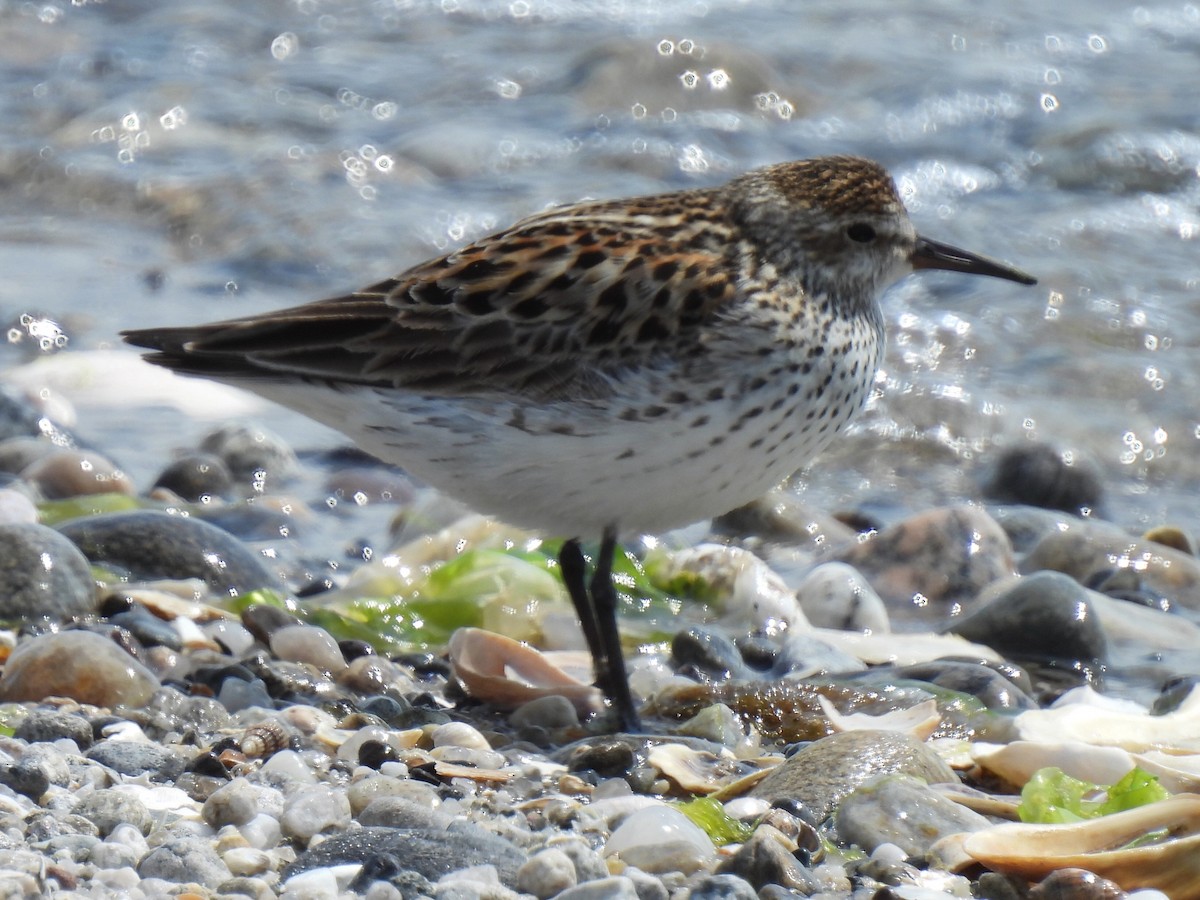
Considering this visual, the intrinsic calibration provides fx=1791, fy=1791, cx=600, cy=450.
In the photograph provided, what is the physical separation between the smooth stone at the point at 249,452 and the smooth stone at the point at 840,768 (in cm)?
416

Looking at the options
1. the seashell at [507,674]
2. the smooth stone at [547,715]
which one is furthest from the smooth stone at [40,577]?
the smooth stone at [547,715]

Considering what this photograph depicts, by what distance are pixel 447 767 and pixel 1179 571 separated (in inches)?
157

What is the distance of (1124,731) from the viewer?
5.23 meters

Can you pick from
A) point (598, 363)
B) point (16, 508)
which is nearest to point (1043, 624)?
point (598, 363)

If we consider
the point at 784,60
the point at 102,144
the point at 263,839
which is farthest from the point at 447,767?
the point at 784,60

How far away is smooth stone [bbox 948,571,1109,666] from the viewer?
6.52 meters

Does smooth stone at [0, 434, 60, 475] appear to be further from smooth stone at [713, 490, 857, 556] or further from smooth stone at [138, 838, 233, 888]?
smooth stone at [138, 838, 233, 888]

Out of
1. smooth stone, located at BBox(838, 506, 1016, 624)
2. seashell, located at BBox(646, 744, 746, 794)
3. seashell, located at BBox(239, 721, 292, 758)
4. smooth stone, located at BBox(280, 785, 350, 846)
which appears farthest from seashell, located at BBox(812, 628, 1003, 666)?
smooth stone, located at BBox(280, 785, 350, 846)

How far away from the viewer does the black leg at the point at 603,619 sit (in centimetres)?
558

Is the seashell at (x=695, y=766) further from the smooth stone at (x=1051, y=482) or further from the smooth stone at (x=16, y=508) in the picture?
the smooth stone at (x=1051, y=482)

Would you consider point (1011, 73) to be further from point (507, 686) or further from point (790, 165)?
point (507, 686)

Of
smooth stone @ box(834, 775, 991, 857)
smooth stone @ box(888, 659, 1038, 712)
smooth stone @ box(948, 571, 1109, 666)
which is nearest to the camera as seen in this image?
smooth stone @ box(834, 775, 991, 857)

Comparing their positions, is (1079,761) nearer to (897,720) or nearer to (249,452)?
(897,720)

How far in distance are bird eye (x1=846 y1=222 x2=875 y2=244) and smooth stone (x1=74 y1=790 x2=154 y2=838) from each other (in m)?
3.06
